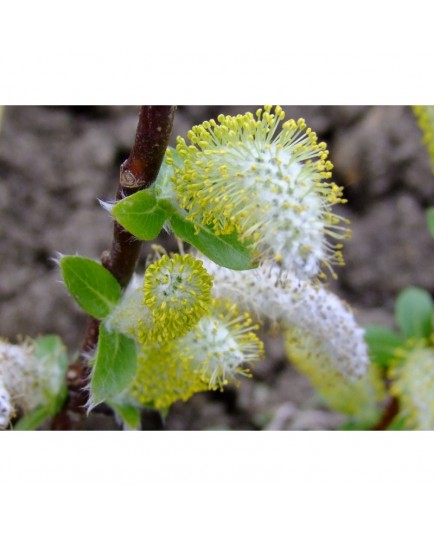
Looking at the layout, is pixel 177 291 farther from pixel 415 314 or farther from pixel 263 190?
pixel 415 314

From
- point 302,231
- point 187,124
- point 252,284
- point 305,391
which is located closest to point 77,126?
point 187,124

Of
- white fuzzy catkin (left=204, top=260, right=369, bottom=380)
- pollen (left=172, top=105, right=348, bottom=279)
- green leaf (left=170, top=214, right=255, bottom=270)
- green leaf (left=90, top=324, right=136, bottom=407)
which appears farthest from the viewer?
white fuzzy catkin (left=204, top=260, right=369, bottom=380)

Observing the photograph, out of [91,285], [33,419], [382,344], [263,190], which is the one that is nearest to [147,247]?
[382,344]

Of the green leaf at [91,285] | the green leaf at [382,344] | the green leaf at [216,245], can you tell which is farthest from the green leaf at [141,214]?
the green leaf at [382,344]

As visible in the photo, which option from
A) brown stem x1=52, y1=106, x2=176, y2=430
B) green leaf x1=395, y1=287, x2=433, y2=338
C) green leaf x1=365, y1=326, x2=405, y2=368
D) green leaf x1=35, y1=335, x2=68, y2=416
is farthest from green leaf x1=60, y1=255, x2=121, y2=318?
green leaf x1=395, y1=287, x2=433, y2=338

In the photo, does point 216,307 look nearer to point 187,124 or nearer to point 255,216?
point 255,216

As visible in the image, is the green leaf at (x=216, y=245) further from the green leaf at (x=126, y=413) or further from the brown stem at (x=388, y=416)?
the brown stem at (x=388, y=416)

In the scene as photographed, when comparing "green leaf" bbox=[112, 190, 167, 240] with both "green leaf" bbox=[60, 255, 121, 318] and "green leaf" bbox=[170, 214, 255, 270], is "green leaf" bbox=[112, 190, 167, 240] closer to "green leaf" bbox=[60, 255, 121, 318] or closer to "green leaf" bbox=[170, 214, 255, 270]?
"green leaf" bbox=[170, 214, 255, 270]
